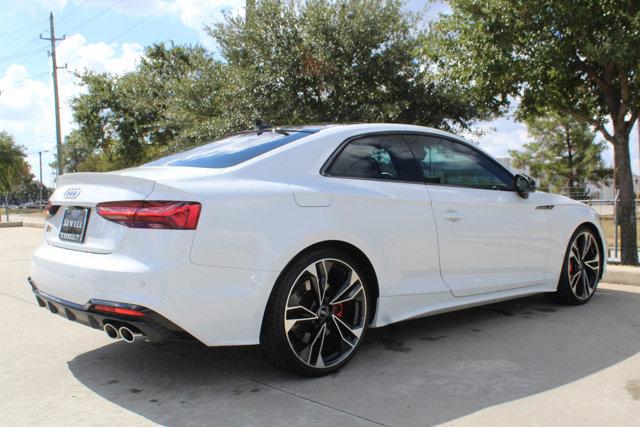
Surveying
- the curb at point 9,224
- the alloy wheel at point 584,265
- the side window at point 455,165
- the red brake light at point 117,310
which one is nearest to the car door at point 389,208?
the side window at point 455,165

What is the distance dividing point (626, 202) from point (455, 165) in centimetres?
554

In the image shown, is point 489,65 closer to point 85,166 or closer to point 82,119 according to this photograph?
point 82,119

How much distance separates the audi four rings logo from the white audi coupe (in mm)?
12

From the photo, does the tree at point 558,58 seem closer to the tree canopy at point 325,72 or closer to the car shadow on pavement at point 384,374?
the tree canopy at point 325,72

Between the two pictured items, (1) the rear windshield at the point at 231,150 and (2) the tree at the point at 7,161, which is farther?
(2) the tree at the point at 7,161

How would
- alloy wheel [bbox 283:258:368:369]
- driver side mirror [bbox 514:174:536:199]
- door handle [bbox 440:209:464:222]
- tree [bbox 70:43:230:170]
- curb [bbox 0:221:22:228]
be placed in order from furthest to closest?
curb [bbox 0:221:22:228]
tree [bbox 70:43:230:170]
driver side mirror [bbox 514:174:536:199]
door handle [bbox 440:209:464:222]
alloy wheel [bbox 283:258:368:369]

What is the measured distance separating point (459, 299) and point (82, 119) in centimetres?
2530

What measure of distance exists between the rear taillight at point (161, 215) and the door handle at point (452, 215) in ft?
6.33

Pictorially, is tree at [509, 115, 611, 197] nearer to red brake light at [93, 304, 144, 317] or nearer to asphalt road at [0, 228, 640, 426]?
asphalt road at [0, 228, 640, 426]

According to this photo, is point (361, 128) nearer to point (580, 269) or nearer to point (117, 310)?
point (117, 310)

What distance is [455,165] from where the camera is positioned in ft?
15.3

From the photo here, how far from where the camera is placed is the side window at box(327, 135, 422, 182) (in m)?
3.96

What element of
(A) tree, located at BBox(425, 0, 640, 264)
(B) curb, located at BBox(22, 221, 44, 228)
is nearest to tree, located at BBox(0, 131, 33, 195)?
(B) curb, located at BBox(22, 221, 44, 228)

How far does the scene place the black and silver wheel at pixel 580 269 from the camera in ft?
18.1
